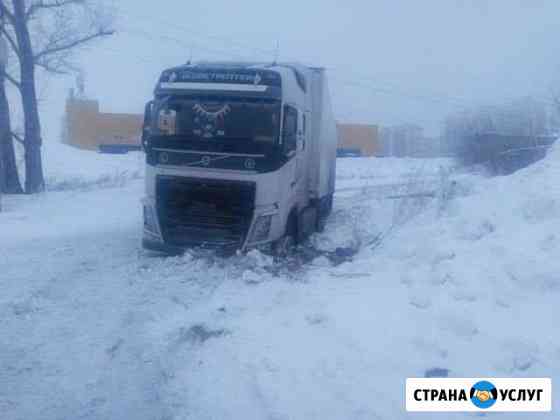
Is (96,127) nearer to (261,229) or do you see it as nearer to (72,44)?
(72,44)

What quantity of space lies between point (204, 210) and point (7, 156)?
44.2 ft

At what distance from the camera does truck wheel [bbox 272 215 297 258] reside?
35.5 ft

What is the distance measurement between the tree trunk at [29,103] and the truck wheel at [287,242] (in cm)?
1260

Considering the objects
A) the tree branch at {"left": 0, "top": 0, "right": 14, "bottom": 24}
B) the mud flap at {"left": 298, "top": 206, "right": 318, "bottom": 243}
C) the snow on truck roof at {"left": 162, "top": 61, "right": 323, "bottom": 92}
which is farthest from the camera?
the tree branch at {"left": 0, "top": 0, "right": 14, "bottom": 24}

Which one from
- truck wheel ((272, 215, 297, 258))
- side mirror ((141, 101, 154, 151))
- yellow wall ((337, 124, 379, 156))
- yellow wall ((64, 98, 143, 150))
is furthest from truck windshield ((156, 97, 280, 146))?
yellow wall ((337, 124, 379, 156))

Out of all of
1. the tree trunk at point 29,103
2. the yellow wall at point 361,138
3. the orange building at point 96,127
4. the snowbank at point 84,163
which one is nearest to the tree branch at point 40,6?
the tree trunk at point 29,103

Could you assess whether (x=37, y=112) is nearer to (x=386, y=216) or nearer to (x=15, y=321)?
(x=386, y=216)

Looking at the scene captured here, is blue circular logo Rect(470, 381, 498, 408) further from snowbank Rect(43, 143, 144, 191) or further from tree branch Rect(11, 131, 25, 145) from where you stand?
snowbank Rect(43, 143, 144, 191)

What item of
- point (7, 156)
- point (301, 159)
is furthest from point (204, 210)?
point (7, 156)

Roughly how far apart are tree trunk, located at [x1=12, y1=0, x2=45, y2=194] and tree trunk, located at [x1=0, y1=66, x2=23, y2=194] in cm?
45

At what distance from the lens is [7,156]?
20938mm

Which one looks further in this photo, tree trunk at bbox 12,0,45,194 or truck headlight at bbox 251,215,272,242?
tree trunk at bbox 12,0,45,194

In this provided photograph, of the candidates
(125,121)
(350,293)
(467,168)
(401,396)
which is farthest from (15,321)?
(125,121)

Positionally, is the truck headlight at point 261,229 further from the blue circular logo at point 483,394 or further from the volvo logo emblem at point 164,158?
the blue circular logo at point 483,394
